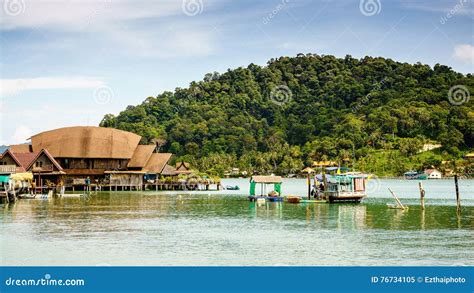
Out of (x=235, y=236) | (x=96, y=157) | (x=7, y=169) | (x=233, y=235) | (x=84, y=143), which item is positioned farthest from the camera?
(x=84, y=143)

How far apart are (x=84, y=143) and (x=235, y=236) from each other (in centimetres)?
5034

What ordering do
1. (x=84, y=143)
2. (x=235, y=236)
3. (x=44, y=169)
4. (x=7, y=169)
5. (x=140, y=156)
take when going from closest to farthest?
(x=235, y=236) < (x=7, y=169) < (x=44, y=169) < (x=84, y=143) < (x=140, y=156)

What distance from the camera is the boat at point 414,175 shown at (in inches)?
4434

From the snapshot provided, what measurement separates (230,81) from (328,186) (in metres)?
105

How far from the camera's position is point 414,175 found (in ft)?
372

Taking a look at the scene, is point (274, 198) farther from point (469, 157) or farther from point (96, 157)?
point (469, 157)

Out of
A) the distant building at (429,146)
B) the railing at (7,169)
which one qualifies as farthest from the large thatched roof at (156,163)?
the distant building at (429,146)

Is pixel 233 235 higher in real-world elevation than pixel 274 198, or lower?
lower

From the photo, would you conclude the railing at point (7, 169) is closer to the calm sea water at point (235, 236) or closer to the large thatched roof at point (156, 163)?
the calm sea water at point (235, 236)

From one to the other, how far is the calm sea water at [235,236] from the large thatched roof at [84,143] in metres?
31.5

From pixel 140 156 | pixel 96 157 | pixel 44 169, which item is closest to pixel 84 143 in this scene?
pixel 96 157

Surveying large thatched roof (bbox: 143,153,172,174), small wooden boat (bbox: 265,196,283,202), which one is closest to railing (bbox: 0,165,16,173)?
small wooden boat (bbox: 265,196,283,202)

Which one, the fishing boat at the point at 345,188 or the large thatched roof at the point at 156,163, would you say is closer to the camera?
the fishing boat at the point at 345,188
